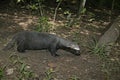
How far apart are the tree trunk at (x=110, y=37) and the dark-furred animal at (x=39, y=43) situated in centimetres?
95

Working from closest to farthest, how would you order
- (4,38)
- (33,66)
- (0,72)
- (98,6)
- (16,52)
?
1. (0,72)
2. (33,66)
3. (16,52)
4. (4,38)
5. (98,6)

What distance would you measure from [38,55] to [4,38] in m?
1.25

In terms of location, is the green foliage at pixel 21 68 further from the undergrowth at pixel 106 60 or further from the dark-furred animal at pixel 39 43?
the undergrowth at pixel 106 60

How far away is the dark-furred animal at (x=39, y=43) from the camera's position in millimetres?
7219

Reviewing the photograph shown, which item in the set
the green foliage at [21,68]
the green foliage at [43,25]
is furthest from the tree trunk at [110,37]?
the green foliage at [21,68]

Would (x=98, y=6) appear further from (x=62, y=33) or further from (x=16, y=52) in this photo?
(x=16, y=52)

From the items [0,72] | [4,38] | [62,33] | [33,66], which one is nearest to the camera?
[0,72]

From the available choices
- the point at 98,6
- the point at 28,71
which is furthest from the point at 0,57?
the point at 98,6

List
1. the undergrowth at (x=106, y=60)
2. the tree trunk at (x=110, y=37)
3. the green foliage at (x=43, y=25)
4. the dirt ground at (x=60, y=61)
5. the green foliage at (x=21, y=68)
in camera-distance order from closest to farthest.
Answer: the green foliage at (x=21, y=68) < the dirt ground at (x=60, y=61) < the undergrowth at (x=106, y=60) < the tree trunk at (x=110, y=37) < the green foliage at (x=43, y=25)

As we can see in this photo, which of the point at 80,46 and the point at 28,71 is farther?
the point at 80,46

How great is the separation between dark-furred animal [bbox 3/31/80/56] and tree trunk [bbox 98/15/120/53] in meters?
0.95

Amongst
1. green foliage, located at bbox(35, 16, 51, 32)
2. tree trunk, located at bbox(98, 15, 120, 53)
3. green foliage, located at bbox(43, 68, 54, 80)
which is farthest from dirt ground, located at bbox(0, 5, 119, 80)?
tree trunk, located at bbox(98, 15, 120, 53)

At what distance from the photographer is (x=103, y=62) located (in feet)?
24.3

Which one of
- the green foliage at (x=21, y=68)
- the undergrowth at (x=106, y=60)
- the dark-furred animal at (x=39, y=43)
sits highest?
the dark-furred animal at (x=39, y=43)
